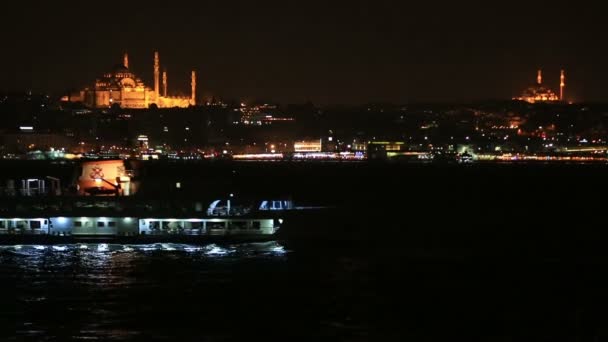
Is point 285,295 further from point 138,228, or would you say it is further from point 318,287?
point 138,228

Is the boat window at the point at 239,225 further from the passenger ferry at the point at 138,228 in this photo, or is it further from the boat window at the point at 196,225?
the boat window at the point at 196,225

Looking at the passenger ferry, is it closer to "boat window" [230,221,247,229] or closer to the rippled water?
"boat window" [230,221,247,229]

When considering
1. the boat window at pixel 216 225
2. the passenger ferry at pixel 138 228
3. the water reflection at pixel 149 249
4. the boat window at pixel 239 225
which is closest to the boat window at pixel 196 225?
the passenger ferry at pixel 138 228

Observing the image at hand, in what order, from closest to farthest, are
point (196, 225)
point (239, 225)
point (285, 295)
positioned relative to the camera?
point (285, 295) → point (239, 225) → point (196, 225)

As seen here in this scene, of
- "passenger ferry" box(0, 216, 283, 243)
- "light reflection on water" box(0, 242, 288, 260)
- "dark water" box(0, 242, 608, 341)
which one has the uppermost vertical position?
"passenger ferry" box(0, 216, 283, 243)

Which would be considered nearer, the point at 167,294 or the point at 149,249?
the point at 167,294

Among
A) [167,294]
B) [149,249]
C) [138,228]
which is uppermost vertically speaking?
[138,228]

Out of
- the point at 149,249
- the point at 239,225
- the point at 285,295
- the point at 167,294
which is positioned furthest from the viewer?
the point at 239,225

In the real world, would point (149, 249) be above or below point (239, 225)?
below

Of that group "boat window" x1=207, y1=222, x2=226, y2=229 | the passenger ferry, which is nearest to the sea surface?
the passenger ferry

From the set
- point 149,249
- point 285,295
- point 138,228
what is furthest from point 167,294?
point 138,228
